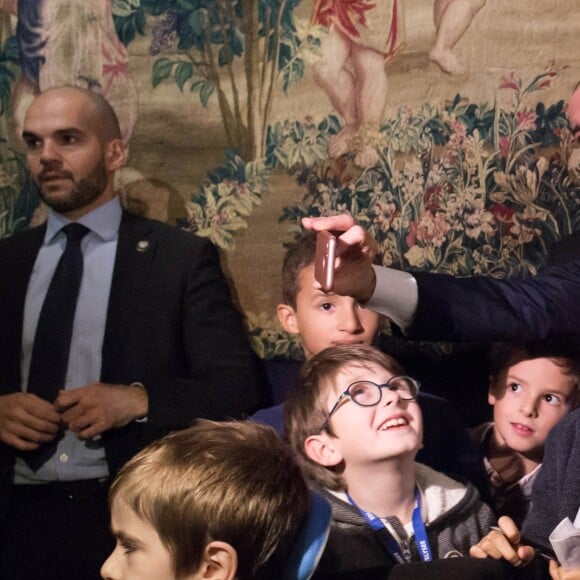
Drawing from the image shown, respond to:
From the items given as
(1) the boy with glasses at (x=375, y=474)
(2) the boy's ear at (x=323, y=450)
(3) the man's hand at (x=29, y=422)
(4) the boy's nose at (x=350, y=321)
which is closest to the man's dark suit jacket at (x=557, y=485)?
(1) the boy with glasses at (x=375, y=474)

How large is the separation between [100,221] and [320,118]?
2.15 feet

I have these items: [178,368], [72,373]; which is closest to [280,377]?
[178,368]

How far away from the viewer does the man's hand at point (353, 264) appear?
7.68 ft

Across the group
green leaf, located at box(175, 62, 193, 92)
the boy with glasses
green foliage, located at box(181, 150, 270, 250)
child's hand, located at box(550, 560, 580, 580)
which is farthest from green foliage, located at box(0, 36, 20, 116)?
child's hand, located at box(550, 560, 580, 580)

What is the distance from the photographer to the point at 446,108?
2879mm

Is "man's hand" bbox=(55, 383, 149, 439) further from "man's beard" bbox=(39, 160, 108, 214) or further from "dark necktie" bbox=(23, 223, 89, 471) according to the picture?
"man's beard" bbox=(39, 160, 108, 214)

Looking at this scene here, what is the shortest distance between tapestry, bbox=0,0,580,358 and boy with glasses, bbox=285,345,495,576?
521 millimetres

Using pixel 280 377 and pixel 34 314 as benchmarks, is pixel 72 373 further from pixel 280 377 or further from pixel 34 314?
pixel 280 377

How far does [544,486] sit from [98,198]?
4.57 feet

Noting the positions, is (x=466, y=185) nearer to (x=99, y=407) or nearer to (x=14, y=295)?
(x=99, y=407)

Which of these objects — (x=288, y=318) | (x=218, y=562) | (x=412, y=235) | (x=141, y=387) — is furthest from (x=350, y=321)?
(x=218, y=562)

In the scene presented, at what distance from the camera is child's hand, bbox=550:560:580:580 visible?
2113 millimetres

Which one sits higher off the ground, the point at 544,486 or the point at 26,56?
the point at 26,56

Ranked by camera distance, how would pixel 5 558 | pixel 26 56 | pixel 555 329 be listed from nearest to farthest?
1. pixel 555 329
2. pixel 5 558
3. pixel 26 56
